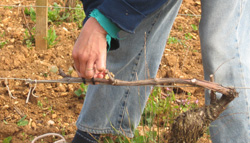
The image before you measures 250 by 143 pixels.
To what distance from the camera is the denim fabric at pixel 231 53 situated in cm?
162

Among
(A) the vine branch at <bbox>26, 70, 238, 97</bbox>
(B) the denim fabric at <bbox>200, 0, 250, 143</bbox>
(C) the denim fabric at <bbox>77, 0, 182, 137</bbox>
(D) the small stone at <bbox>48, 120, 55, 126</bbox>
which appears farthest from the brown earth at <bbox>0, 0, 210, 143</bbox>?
(A) the vine branch at <bbox>26, 70, 238, 97</bbox>

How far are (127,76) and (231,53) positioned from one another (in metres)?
0.60

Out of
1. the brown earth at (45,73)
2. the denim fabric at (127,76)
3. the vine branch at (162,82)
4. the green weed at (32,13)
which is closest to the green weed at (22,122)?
the brown earth at (45,73)

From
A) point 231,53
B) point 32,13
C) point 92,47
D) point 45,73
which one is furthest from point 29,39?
point 231,53

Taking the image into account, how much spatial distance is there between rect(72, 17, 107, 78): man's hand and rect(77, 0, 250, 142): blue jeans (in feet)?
1.15

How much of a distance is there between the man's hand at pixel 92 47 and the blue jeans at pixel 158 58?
351 mm

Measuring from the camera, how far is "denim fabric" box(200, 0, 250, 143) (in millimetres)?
1625

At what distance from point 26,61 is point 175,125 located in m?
1.77

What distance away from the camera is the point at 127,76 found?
1.94 metres

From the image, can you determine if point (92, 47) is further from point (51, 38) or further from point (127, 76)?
point (51, 38)

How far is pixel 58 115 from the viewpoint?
2480 millimetres

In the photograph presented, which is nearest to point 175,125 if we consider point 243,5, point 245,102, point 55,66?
point 245,102

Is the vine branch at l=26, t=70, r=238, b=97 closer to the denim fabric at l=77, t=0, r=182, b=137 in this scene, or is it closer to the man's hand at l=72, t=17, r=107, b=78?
the man's hand at l=72, t=17, r=107, b=78

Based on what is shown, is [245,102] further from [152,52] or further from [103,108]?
[103,108]
